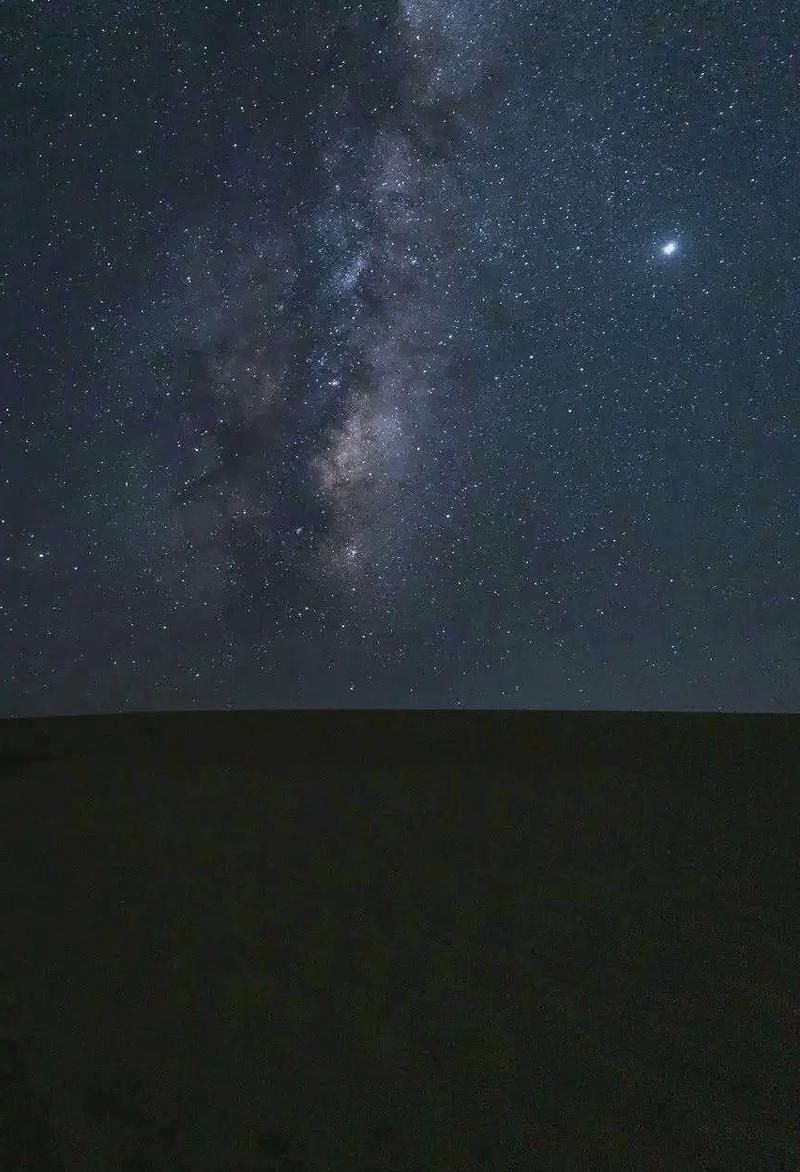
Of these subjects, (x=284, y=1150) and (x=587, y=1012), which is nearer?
(x=284, y=1150)

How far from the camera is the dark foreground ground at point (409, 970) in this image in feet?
4.92

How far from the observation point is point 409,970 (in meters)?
2.20

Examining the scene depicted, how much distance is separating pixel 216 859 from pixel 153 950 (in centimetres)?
90

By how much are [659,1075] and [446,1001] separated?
2.08 ft

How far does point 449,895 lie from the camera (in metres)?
2.79

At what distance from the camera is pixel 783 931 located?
2.43 meters

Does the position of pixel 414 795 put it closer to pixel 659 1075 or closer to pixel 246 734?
pixel 246 734

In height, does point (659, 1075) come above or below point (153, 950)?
below

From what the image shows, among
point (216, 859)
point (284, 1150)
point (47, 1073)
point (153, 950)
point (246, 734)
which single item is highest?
point (246, 734)

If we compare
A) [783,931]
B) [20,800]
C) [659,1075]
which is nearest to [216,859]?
[20,800]

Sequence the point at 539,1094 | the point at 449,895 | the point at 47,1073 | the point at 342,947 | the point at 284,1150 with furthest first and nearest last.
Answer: the point at 449,895, the point at 342,947, the point at 47,1073, the point at 539,1094, the point at 284,1150

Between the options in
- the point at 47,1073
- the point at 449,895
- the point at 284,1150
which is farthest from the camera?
the point at 449,895

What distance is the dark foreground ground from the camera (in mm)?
1499

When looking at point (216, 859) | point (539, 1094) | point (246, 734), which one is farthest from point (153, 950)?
point (246, 734)
